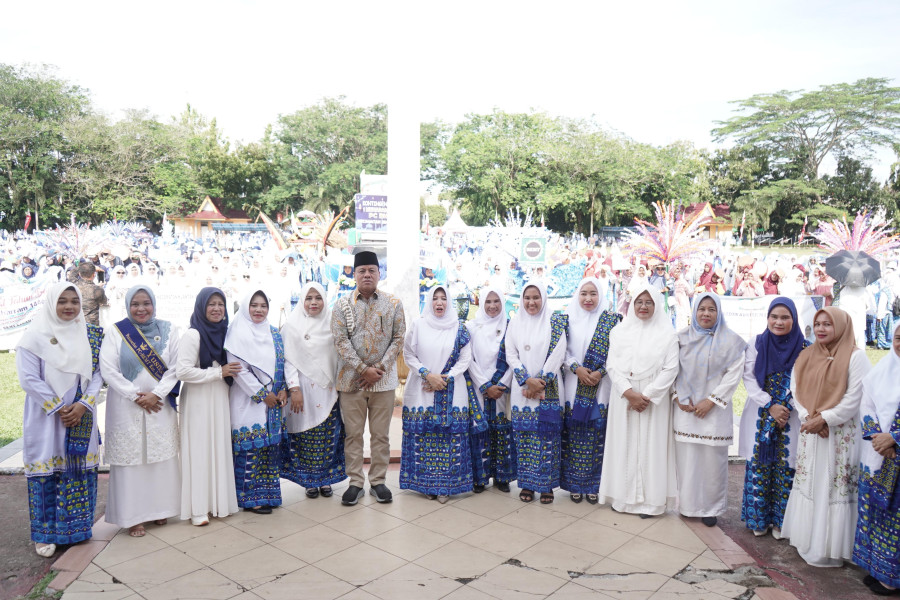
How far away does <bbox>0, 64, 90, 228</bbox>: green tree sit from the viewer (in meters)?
29.6

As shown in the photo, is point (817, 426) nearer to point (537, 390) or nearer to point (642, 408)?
point (642, 408)

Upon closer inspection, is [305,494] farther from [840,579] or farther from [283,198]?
[283,198]

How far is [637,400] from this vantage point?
3.72m

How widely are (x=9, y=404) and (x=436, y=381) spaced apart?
518 centimetres

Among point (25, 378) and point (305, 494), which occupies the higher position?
point (25, 378)

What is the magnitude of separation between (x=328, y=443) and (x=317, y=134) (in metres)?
34.9

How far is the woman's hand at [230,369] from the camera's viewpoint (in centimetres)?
360

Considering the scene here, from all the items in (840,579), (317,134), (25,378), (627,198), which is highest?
(317,134)

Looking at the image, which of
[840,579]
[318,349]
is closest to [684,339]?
[840,579]

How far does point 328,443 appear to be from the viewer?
4.08 meters

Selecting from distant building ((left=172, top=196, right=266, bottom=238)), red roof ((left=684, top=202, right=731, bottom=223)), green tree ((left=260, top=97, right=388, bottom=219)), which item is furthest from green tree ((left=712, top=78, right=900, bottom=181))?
distant building ((left=172, top=196, right=266, bottom=238))

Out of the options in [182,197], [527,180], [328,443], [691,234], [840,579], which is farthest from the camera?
[182,197]

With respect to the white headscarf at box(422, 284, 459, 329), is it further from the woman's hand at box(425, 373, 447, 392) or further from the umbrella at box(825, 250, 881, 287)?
the umbrella at box(825, 250, 881, 287)

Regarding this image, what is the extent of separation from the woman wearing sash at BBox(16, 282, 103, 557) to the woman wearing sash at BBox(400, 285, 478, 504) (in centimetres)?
177
